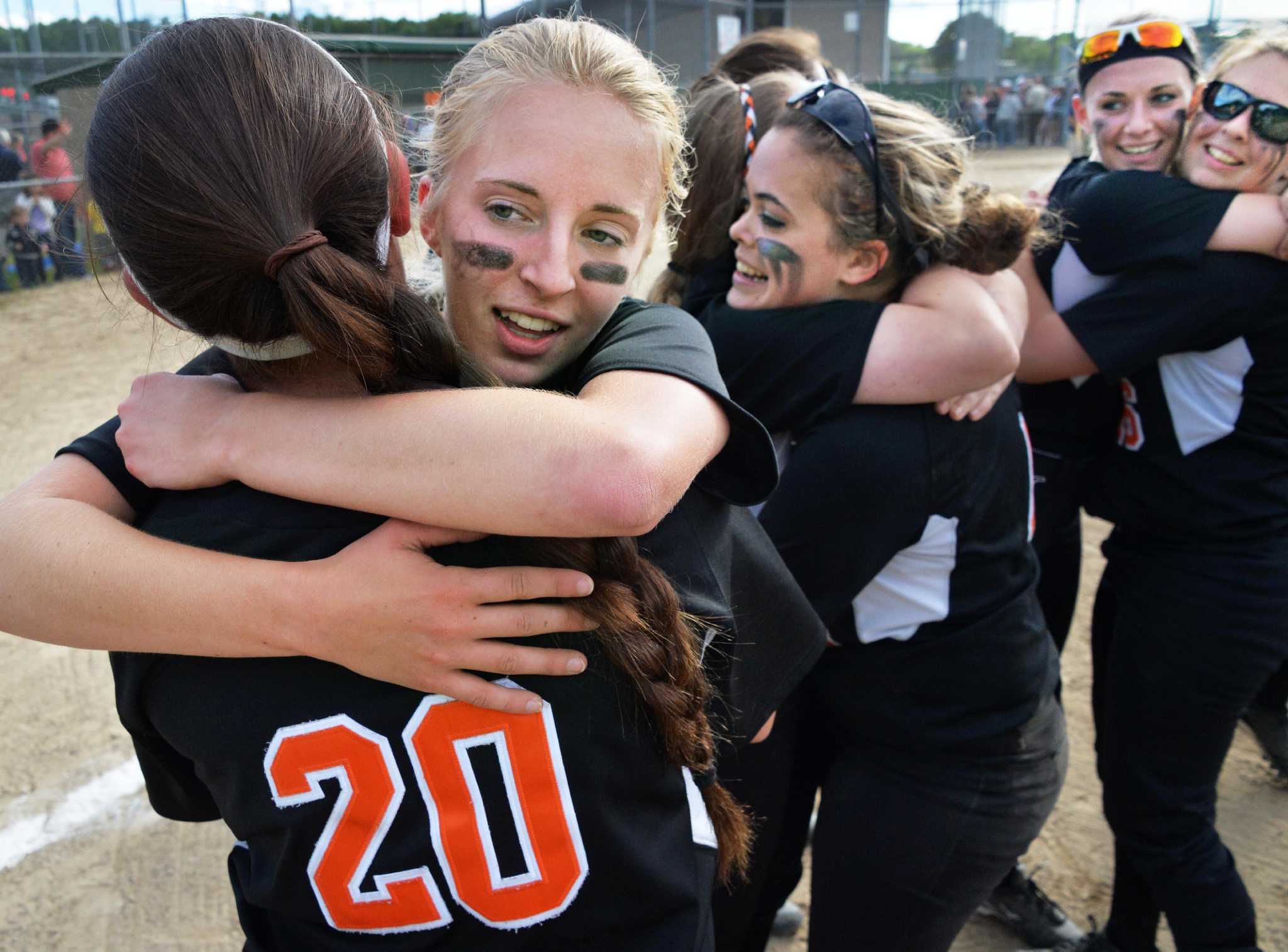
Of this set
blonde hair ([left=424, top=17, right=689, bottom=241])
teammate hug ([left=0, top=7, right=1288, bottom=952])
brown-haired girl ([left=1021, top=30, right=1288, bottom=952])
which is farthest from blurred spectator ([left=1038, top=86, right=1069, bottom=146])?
blonde hair ([left=424, top=17, right=689, bottom=241])

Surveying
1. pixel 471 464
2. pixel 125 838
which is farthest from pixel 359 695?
pixel 125 838

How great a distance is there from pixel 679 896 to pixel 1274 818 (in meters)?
3.05

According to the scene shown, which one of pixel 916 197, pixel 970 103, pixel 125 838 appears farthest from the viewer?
pixel 970 103

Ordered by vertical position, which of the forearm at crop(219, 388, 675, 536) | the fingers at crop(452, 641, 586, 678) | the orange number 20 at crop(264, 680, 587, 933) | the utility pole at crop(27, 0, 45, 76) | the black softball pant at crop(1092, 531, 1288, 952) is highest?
the utility pole at crop(27, 0, 45, 76)

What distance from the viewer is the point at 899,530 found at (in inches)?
71.7

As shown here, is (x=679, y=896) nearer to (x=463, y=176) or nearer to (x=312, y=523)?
(x=312, y=523)

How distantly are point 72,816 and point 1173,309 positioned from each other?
3.63m

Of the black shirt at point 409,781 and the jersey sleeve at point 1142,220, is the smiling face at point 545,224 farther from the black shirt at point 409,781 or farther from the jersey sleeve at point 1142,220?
the jersey sleeve at point 1142,220

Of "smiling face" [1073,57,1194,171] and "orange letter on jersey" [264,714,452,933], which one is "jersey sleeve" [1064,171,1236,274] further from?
"orange letter on jersey" [264,714,452,933]

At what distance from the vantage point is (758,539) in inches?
55.4

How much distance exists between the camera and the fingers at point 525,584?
43.1 inches

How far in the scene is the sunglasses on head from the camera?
2.66m

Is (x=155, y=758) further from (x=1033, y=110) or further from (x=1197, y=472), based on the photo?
(x=1033, y=110)

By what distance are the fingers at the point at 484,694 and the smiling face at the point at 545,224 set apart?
54 centimetres
